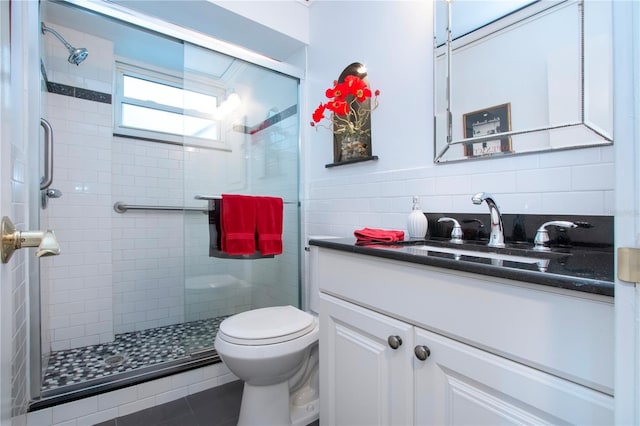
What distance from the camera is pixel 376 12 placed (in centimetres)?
160

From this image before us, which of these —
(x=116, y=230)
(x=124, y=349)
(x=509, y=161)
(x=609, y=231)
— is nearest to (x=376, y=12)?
(x=509, y=161)

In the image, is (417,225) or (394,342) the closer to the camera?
(394,342)

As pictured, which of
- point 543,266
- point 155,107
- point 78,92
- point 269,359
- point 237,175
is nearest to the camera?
point 543,266

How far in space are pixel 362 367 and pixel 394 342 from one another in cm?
19

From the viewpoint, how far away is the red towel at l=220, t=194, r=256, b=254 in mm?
1686

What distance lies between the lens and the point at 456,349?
0.67m

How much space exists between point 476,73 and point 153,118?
2286mm

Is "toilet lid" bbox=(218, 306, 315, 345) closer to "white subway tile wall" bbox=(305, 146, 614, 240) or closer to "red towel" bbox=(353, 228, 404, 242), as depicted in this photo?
"red towel" bbox=(353, 228, 404, 242)

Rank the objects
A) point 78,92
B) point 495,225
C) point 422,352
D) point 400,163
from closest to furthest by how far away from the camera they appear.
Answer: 1. point 422,352
2. point 495,225
3. point 400,163
4. point 78,92

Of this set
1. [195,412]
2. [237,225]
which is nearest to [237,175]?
[237,225]

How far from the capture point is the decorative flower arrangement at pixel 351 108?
157cm

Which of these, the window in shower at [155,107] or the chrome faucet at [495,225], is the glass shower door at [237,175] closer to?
the window in shower at [155,107]

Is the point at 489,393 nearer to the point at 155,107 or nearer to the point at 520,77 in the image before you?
the point at 520,77

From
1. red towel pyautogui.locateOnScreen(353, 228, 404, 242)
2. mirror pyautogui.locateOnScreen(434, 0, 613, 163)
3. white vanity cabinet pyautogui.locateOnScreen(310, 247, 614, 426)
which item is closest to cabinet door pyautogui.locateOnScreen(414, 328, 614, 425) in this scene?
white vanity cabinet pyautogui.locateOnScreen(310, 247, 614, 426)
